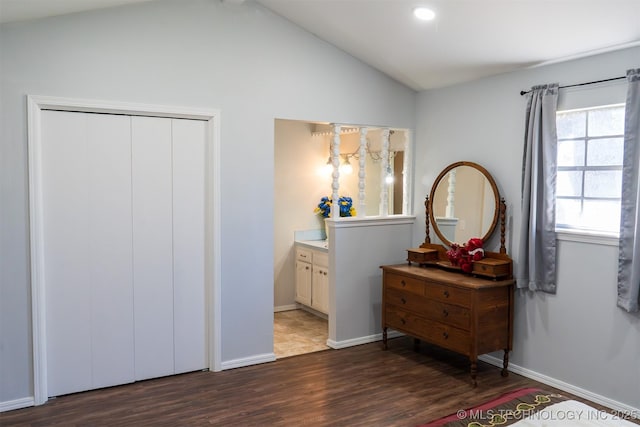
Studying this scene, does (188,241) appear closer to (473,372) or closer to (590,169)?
(473,372)

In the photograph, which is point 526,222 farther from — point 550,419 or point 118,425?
point 118,425

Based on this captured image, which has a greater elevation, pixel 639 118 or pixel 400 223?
pixel 639 118

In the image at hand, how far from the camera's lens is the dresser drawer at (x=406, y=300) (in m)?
4.17

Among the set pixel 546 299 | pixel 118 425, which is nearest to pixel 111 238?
pixel 118 425

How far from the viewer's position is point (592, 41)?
3.33 meters

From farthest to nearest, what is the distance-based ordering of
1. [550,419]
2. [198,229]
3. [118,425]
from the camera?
[198,229] → [118,425] → [550,419]

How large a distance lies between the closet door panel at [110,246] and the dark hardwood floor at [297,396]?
11.3 inches

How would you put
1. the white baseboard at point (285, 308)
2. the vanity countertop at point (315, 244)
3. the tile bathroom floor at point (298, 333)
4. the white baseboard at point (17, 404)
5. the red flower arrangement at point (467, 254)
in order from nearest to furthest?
1. the white baseboard at point (17, 404)
2. the red flower arrangement at point (467, 254)
3. the tile bathroom floor at point (298, 333)
4. the vanity countertop at point (315, 244)
5. the white baseboard at point (285, 308)

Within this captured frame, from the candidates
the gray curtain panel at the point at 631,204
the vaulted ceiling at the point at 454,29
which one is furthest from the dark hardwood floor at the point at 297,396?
the vaulted ceiling at the point at 454,29

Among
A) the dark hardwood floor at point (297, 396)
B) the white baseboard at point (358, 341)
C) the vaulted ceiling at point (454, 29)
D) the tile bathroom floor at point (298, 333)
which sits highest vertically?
the vaulted ceiling at point (454, 29)

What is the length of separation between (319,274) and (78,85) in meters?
3.00

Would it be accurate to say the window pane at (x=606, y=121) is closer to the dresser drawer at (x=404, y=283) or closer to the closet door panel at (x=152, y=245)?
the dresser drawer at (x=404, y=283)

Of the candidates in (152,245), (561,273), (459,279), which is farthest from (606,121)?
(152,245)

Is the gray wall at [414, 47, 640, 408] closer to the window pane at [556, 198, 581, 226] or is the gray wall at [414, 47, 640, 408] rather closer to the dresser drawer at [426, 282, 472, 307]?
the window pane at [556, 198, 581, 226]
